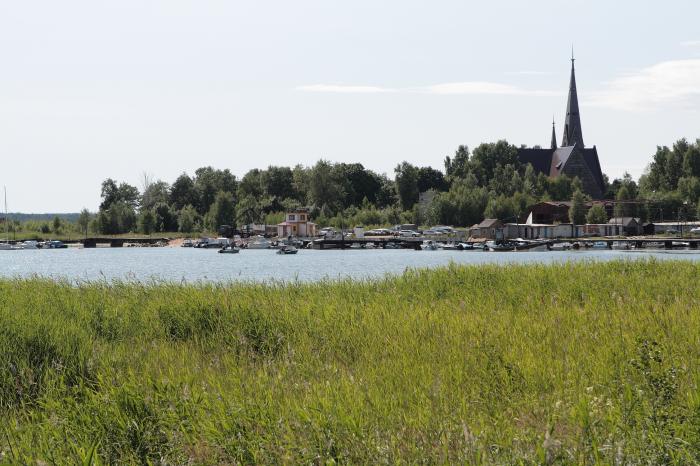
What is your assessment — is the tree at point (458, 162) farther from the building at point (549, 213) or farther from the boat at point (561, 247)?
the boat at point (561, 247)

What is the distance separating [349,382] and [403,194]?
527ft

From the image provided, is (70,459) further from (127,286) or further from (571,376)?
(127,286)

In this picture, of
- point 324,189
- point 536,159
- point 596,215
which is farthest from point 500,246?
point 536,159

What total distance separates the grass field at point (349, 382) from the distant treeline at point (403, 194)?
130004 millimetres

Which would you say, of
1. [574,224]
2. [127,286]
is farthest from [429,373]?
[574,224]

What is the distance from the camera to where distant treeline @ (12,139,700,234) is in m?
150

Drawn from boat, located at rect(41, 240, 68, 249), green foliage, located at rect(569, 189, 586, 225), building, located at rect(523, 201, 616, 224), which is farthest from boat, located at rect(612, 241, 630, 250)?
boat, located at rect(41, 240, 68, 249)

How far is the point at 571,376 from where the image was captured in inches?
422

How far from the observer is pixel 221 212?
555 feet

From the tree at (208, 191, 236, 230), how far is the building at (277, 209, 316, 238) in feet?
61.7

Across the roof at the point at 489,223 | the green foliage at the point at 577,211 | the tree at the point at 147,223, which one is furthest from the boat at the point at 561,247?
the tree at the point at 147,223

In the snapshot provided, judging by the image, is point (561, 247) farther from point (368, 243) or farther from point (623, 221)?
point (368, 243)

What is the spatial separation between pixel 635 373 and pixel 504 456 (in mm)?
3583

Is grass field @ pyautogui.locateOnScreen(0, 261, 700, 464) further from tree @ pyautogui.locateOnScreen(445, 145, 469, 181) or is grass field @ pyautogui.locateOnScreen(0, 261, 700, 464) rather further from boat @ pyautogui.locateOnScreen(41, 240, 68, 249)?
tree @ pyautogui.locateOnScreen(445, 145, 469, 181)
